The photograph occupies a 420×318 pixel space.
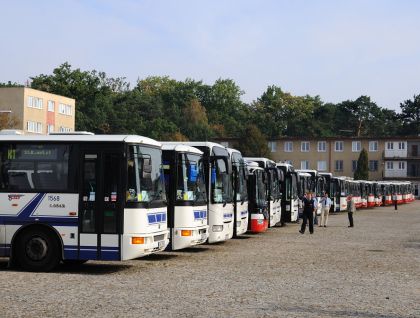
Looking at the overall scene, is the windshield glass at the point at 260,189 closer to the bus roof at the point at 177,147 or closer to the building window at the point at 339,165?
the bus roof at the point at 177,147

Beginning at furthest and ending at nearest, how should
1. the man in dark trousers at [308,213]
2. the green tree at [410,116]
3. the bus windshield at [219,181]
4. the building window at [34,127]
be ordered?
the green tree at [410,116]
the building window at [34,127]
the man in dark trousers at [308,213]
the bus windshield at [219,181]

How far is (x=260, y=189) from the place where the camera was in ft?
97.2

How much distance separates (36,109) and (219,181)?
7137 cm

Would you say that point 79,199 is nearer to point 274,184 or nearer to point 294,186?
point 274,184

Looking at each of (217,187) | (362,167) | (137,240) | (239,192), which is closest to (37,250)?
(137,240)

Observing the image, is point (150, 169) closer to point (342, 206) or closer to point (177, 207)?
point (177, 207)

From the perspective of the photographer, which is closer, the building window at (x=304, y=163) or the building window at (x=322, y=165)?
the building window at (x=322, y=165)

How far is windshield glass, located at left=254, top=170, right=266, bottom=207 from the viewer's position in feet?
95.5

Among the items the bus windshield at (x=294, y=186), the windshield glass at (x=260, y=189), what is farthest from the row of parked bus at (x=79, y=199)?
the bus windshield at (x=294, y=186)

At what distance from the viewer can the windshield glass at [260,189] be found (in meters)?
29.1

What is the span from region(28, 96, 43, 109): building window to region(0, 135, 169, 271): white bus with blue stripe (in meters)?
74.2

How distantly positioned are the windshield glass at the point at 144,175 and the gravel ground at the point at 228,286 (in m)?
1.64

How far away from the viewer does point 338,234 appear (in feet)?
107

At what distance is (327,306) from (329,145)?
107 m
